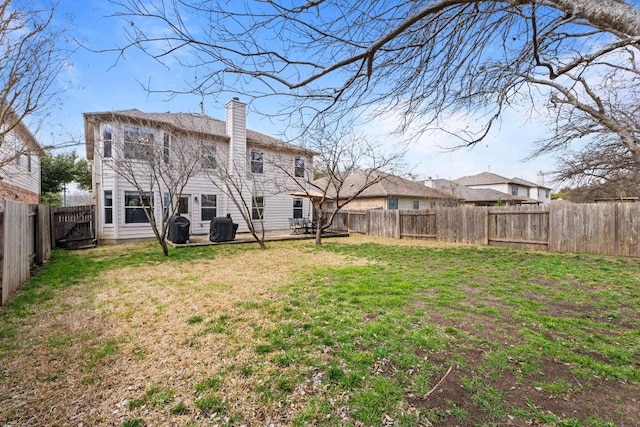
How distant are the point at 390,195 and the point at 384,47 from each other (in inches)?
773

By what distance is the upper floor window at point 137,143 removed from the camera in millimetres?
9297

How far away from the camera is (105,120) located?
37.4 ft

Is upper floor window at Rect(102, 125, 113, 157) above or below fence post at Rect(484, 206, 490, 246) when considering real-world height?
above

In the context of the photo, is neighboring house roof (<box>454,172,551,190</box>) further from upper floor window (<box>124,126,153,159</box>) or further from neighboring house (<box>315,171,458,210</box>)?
upper floor window (<box>124,126,153,159</box>)

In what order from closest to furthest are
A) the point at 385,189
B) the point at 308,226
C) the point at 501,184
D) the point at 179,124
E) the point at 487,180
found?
the point at 179,124 < the point at 308,226 < the point at 385,189 < the point at 501,184 < the point at 487,180

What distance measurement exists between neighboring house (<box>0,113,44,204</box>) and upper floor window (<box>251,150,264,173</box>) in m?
8.33

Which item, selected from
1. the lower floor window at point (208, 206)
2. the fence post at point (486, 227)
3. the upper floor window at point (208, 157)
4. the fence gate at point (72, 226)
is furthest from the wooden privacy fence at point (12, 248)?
the fence post at point (486, 227)

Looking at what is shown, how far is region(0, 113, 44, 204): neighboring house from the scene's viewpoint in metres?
9.46

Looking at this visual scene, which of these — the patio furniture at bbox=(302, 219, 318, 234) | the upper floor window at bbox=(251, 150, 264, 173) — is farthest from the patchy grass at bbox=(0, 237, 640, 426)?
the upper floor window at bbox=(251, 150, 264, 173)

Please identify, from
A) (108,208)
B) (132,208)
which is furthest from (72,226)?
(132,208)

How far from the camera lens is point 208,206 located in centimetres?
1463

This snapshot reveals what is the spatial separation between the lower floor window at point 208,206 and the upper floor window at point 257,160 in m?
2.61

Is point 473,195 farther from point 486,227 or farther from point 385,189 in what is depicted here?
point 486,227

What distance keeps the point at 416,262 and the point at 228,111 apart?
11635 millimetres
